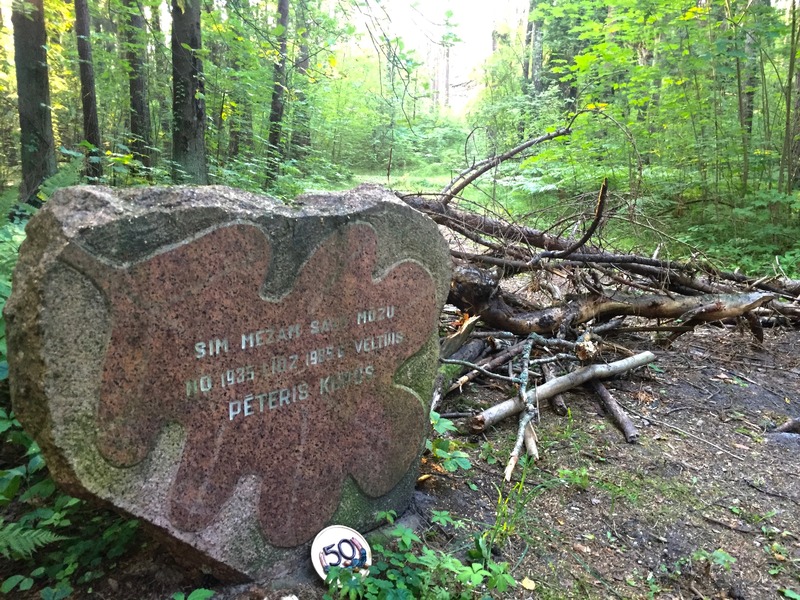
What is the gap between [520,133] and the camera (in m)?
13.1

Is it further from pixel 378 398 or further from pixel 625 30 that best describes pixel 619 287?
pixel 625 30

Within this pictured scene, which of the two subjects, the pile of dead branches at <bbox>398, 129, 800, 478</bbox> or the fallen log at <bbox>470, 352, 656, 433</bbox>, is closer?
the fallen log at <bbox>470, 352, 656, 433</bbox>

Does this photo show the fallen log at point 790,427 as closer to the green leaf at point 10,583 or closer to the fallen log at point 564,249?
the fallen log at point 564,249

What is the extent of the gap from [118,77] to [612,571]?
9.30m

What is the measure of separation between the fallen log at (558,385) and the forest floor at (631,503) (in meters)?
0.10

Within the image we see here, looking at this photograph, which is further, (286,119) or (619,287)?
(286,119)

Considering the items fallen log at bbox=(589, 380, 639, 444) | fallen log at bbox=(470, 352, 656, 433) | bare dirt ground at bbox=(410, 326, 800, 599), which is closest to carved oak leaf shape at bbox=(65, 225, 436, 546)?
bare dirt ground at bbox=(410, 326, 800, 599)

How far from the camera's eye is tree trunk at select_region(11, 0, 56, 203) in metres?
5.22

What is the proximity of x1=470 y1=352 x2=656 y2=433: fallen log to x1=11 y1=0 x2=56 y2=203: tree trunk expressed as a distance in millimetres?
4914

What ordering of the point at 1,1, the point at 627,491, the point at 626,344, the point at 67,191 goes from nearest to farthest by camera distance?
the point at 67,191
the point at 627,491
the point at 626,344
the point at 1,1

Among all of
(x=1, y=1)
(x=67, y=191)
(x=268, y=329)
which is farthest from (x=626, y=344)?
(x=1, y=1)

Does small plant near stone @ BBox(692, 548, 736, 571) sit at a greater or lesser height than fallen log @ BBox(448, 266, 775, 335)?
lesser

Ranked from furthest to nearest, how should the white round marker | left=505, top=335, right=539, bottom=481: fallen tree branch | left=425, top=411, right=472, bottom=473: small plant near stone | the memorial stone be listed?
left=505, top=335, right=539, bottom=481: fallen tree branch < left=425, top=411, right=472, bottom=473: small plant near stone < the white round marker < the memorial stone

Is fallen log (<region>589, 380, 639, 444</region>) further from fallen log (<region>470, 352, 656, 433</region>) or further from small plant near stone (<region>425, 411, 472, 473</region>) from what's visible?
small plant near stone (<region>425, 411, 472, 473</region>)
